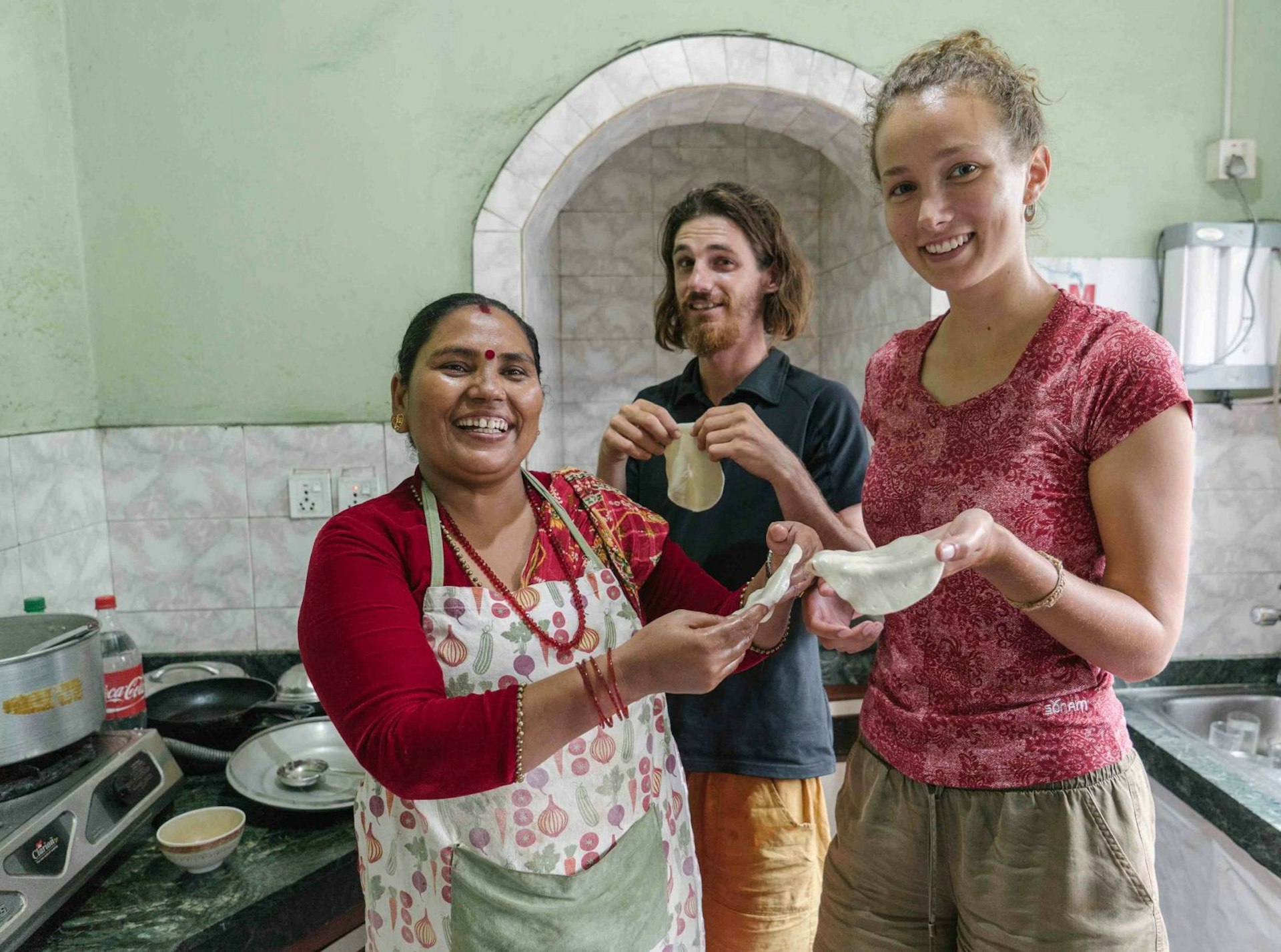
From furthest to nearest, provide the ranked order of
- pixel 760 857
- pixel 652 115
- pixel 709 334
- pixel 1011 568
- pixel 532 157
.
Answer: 1. pixel 652 115
2. pixel 532 157
3. pixel 709 334
4. pixel 760 857
5. pixel 1011 568

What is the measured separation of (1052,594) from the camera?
0.95m

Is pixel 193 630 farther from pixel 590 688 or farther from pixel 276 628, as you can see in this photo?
pixel 590 688

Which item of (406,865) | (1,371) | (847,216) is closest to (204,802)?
(406,865)

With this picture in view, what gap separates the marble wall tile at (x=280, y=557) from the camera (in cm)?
229

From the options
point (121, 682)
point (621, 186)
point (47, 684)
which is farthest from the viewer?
point (621, 186)

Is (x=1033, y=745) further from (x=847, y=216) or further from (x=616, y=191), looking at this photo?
(x=616, y=191)

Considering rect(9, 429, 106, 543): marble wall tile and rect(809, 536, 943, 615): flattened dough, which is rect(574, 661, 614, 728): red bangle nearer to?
rect(809, 536, 943, 615): flattened dough

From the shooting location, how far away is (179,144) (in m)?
2.22

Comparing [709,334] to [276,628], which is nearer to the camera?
[709,334]

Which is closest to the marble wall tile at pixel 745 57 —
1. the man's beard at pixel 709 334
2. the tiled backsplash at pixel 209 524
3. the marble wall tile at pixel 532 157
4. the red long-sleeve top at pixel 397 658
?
the marble wall tile at pixel 532 157

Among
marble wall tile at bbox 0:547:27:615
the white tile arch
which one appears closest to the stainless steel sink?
the white tile arch

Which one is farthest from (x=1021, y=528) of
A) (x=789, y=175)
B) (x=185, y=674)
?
(x=789, y=175)

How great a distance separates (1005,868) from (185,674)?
6.51ft

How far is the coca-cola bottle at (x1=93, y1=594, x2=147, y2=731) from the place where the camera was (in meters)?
1.81
